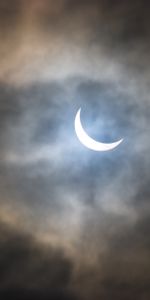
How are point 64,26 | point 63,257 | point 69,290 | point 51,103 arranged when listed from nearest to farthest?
point 64,26
point 51,103
point 63,257
point 69,290

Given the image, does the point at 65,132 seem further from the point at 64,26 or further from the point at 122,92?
the point at 64,26

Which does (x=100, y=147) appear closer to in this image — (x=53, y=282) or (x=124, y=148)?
(x=124, y=148)

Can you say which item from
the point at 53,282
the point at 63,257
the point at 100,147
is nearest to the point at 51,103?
the point at 100,147

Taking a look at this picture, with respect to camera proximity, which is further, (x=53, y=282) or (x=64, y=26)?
(x=53, y=282)

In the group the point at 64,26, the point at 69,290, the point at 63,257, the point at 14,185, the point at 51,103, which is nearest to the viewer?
the point at 64,26

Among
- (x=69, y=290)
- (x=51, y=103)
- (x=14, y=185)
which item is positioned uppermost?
(x=51, y=103)

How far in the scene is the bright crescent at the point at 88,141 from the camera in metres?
23.1

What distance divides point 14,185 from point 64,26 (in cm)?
918

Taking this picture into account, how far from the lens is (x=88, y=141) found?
23109mm

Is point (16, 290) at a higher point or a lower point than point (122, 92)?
lower

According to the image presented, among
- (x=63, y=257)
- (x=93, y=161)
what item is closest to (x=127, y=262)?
(x=63, y=257)

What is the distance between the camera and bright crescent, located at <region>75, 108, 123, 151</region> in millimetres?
23094

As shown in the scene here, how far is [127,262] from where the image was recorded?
29469 millimetres

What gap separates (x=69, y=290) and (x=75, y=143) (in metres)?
12.9
